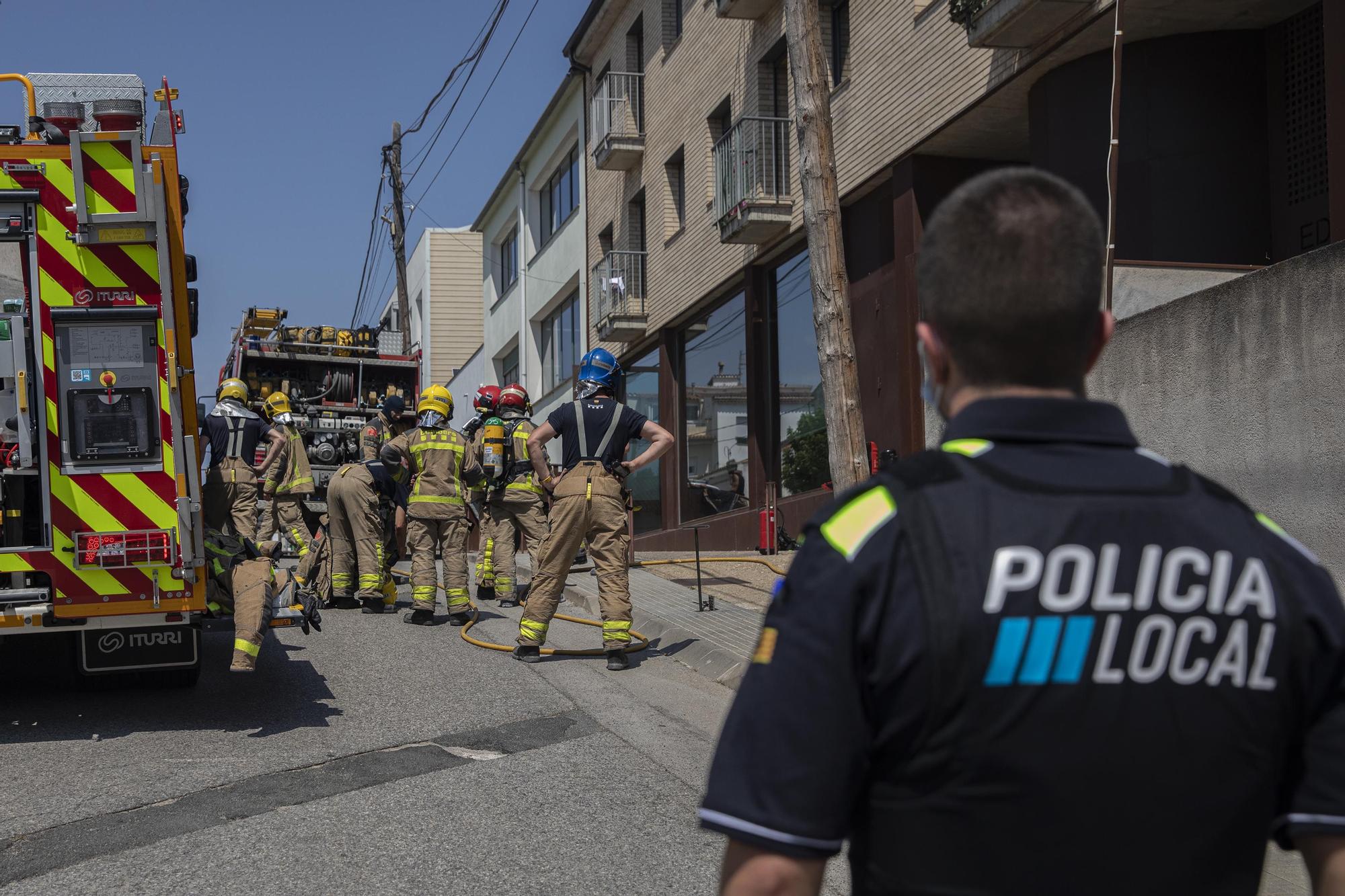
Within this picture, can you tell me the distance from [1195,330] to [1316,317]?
3.53 ft

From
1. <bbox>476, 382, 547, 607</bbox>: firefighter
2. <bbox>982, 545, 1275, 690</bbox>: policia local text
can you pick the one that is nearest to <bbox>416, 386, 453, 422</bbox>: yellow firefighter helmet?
<bbox>476, 382, 547, 607</bbox>: firefighter

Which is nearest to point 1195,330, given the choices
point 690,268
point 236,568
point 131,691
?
point 236,568

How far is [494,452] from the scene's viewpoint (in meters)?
12.6

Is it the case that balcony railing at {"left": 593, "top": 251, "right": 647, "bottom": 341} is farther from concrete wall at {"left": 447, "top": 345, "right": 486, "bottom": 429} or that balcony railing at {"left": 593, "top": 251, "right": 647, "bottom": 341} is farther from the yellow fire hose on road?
concrete wall at {"left": 447, "top": 345, "right": 486, "bottom": 429}

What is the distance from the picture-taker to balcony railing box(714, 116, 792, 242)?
58.5 feet

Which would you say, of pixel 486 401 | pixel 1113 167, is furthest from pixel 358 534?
pixel 1113 167

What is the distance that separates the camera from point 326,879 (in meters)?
4.76

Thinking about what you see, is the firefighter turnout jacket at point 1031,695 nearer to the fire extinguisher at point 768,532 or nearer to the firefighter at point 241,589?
the firefighter at point 241,589

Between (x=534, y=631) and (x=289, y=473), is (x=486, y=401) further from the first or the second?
(x=534, y=631)

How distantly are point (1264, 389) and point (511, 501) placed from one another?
6.59 m

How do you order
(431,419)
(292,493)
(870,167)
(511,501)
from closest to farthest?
(431,419) < (511,501) < (292,493) < (870,167)

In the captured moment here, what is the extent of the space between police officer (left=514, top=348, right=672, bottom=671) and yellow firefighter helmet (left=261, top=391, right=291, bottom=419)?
5.82 metres

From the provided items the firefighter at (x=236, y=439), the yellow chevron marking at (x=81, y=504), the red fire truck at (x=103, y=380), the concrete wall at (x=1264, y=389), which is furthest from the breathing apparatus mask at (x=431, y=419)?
the concrete wall at (x=1264, y=389)

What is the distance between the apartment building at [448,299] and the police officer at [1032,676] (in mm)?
42637
